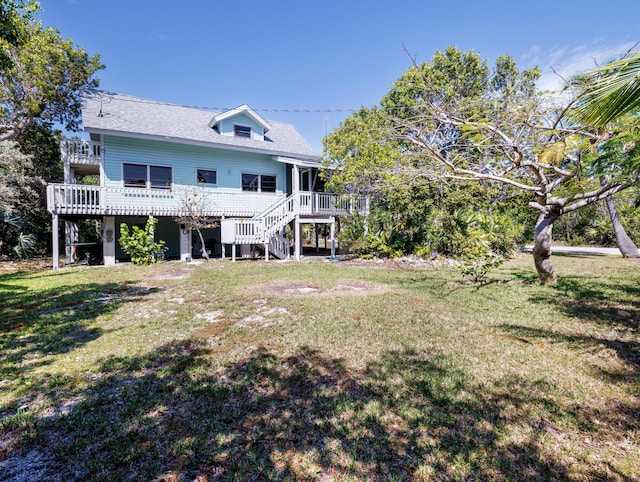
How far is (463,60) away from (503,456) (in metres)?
25.7

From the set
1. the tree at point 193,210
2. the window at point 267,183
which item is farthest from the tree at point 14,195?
the window at point 267,183

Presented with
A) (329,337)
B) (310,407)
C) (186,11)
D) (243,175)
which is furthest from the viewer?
(243,175)

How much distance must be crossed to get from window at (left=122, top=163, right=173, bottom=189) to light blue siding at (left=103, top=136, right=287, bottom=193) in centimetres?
21

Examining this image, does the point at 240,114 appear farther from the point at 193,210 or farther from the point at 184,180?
the point at 193,210

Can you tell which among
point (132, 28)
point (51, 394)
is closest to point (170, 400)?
point (51, 394)

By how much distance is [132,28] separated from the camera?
15.8 meters

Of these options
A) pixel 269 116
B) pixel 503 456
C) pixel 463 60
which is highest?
pixel 463 60

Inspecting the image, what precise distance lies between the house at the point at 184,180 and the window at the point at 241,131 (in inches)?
2.1

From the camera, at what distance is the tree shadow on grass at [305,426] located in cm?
215

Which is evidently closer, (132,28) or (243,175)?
(132,28)

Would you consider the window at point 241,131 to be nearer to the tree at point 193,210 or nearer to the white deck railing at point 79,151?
the tree at point 193,210

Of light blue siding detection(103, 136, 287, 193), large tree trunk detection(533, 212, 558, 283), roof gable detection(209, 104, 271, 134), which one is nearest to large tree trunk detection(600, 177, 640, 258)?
large tree trunk detection(533, 212, 558, 283)

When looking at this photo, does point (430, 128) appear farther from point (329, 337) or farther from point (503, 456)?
point (503, 456)

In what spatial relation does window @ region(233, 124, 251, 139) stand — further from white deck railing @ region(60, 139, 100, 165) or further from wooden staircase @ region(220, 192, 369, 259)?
white deck railing @ region(60, 139, 100, 165)
